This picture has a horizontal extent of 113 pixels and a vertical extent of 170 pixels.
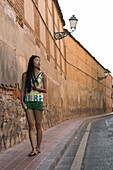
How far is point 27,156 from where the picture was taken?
17.4 ft

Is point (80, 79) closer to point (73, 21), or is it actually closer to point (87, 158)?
point (73, 21)

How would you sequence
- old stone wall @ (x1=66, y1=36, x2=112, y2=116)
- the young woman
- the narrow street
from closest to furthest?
the narrow street < the young woman < old stone wall @ (x1=66, y1=36, x2=112, y2=116)

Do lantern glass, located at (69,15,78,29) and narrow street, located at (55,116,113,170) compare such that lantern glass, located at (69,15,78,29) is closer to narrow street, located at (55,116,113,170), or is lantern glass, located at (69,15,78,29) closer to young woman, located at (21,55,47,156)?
narrow street, located at (55,116,113,170)

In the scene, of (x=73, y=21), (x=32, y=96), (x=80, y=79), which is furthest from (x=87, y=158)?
(x=80, y=79)

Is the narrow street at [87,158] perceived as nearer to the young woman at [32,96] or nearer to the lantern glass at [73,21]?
the young woman at [32,96]

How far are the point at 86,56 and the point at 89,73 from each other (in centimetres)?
221

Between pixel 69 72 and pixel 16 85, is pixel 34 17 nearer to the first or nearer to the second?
pixel 16 85

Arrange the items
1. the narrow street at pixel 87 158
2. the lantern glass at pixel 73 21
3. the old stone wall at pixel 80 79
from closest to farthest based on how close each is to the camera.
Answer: the narrow street at pixel 87 158, the lantern glass at pixel 73 21, the old stone wall at pixel 80 79

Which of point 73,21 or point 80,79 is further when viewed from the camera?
point 80,79

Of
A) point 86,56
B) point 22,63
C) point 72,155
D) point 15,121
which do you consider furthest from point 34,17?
point 86,56

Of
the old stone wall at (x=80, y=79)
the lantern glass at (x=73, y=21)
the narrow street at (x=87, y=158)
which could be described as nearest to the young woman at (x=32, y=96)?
the narrow street at (x=87, y=158)

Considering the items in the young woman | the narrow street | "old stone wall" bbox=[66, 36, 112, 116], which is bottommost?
the narrow street

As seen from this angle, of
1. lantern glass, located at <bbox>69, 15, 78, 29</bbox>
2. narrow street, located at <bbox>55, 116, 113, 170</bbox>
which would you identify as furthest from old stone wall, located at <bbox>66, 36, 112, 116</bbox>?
narrow street, located at <bbox>55, 116, 113, 170</bbox>

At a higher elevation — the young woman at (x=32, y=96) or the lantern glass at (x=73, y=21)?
the lantern glass at (x=73, y=21)
